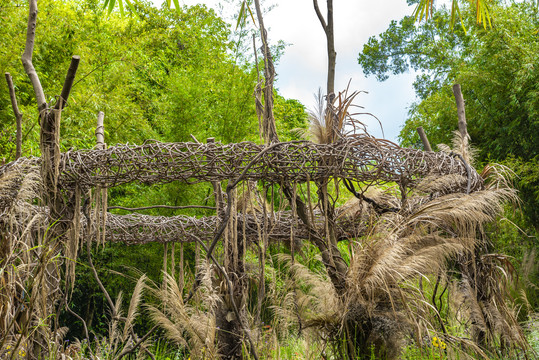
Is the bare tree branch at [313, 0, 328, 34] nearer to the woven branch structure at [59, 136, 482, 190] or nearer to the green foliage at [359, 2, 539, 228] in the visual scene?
the woven branch structure at [59, 136, 482, 190]

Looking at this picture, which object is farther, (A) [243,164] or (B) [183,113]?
(B) [183,113]

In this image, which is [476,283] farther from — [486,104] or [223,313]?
[486,104]

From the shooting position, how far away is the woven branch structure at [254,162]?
279 cm

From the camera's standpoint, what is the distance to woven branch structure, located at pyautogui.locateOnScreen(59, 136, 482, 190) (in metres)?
2.79

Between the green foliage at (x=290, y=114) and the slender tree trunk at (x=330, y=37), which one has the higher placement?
the green foliage at (x=290, y=114)

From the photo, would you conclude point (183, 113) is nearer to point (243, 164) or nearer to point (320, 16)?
point (320, 16)

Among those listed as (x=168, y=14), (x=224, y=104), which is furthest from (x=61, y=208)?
(x=168, y=14)

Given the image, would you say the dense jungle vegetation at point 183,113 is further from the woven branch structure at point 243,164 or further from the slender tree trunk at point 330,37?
the woven branch structure at point 243,164

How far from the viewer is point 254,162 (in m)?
2.75

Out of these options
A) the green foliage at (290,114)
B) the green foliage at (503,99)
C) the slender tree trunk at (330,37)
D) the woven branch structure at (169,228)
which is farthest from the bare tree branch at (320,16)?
the green foliage at (290,114)

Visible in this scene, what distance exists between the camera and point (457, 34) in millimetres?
12242

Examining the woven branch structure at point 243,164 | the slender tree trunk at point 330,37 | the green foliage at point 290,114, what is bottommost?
the woven branch structure at point 243,164

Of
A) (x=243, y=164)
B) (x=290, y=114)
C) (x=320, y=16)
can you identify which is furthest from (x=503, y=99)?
(x=243, y=164)

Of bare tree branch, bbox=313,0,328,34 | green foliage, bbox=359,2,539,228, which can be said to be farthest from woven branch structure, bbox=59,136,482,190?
green foliage, bbox=359,2,539,228
